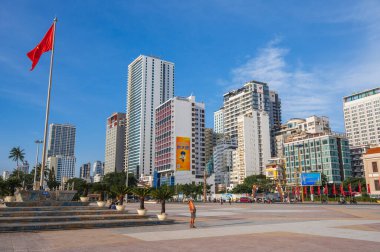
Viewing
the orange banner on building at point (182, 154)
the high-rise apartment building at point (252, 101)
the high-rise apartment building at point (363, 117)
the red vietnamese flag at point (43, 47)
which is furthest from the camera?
the high-rise apartment building at point (252, 101)

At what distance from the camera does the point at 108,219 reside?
20.1 meters

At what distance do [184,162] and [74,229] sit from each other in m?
125

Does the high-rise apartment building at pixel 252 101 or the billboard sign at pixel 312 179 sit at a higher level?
the high-rise apartment building at pixel 252 101

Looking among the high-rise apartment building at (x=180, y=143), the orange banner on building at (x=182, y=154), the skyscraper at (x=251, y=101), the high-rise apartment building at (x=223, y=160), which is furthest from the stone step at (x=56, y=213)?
the skyscraper at (x=251, y=101)

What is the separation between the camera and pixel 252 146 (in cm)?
15825

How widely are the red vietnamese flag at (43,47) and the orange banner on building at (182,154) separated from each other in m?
117

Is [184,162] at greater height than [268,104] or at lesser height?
lesser

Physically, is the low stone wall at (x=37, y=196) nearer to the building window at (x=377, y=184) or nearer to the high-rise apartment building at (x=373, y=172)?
the high-rise apartment building at (x=373, y=172)

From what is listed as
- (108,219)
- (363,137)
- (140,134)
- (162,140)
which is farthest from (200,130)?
(108,219)

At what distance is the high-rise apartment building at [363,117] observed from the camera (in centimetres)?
16925

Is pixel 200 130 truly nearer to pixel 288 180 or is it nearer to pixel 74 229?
pixel 288 180

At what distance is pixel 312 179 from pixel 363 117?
118 metres

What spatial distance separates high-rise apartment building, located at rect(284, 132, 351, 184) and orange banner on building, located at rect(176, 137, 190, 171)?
141 ft

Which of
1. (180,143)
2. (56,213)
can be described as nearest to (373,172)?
(56,213)
